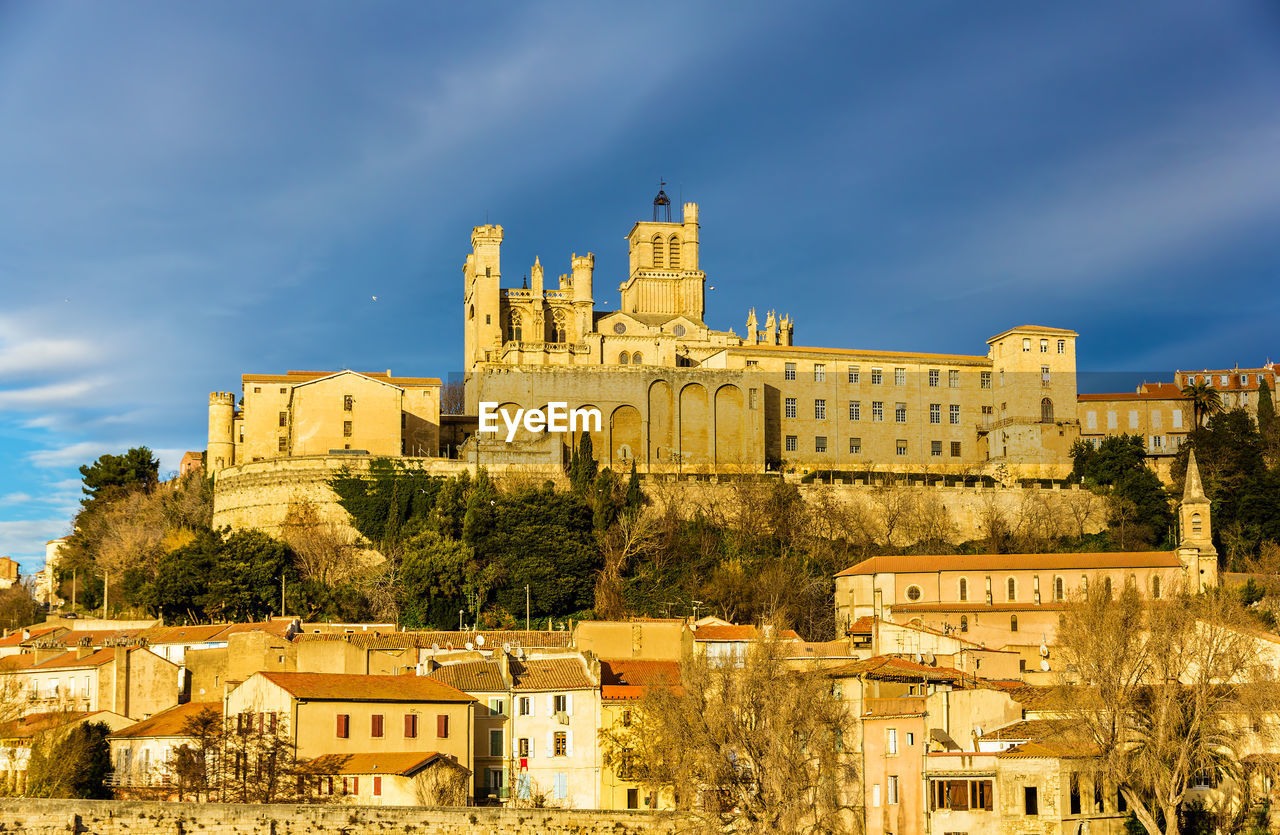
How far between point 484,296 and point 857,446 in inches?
890

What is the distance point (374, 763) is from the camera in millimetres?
37594

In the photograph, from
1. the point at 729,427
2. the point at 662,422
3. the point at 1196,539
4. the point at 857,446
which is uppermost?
the point at 662,422

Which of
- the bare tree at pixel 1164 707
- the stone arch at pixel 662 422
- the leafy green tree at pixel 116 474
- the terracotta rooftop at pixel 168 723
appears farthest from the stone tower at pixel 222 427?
the bare tree at pixel 1164 707

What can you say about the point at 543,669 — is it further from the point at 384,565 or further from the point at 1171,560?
the point at 1171,560

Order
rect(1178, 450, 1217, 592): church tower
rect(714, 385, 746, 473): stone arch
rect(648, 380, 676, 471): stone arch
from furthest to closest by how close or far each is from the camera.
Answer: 1. rect(714, 385, 746, 473): stone arch
2. rect(648, 380, 676, 471): stone arch
3. rect(1178, 450, 1217, 592): church tower

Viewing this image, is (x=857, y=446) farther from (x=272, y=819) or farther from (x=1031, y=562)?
(x=272, y=819)

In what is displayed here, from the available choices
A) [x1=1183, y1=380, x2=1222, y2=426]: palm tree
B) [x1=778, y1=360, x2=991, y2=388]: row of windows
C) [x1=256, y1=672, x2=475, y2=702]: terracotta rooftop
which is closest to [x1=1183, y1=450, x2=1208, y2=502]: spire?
[x1=1183, y1=380, x2=1222, y2=426]: palm tree

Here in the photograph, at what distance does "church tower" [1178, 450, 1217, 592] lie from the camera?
2188 inches

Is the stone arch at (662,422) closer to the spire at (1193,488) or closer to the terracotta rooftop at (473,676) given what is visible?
the spire at (1193,488)

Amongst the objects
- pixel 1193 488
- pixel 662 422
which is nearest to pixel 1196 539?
pixel 1193 488

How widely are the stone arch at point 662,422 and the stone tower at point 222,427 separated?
72.8ft

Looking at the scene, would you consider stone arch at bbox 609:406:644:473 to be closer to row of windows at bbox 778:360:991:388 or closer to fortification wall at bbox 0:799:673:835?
row of windows at bbox 778:360:991:388

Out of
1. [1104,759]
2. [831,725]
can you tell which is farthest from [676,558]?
[1104,759]

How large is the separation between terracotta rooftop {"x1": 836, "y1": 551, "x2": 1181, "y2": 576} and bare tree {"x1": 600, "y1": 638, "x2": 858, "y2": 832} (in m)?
18.0
